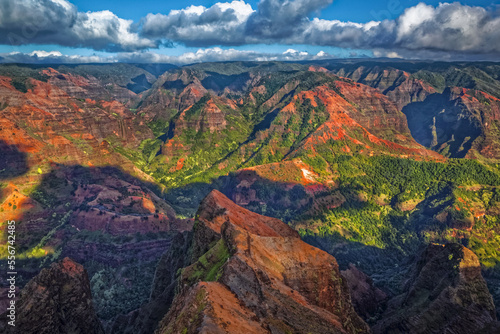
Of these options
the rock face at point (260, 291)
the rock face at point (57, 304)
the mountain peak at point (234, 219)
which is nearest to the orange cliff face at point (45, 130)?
the rock face at point (57, 304)

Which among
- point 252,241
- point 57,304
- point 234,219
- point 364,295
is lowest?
point 364,295

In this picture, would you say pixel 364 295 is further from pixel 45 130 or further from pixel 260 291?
pixel 45 130

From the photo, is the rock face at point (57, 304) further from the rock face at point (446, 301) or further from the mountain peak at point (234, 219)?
the rock face at point (446, 301)

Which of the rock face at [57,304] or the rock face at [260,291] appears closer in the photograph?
the rock face at [260,291]

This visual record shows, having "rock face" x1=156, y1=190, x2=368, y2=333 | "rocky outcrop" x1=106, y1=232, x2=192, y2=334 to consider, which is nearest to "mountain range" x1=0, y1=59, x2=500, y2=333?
"rock face" x1=156, y1=190, x2=368, y2=333

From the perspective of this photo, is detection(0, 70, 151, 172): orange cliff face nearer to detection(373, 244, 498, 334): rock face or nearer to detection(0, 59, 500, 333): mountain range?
detection(0, 59, 500, 333): mountain range

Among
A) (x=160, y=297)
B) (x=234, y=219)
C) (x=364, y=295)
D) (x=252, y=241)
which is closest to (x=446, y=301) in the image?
(x=364, y=295)
